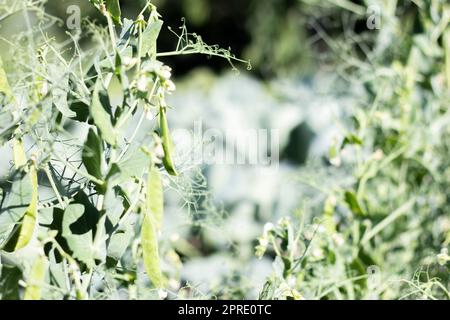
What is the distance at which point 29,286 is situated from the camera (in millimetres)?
413

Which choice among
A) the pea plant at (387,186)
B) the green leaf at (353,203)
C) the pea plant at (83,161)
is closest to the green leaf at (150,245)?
the pea plant at (83,161)

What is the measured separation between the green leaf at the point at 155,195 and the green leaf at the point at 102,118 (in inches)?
1.3

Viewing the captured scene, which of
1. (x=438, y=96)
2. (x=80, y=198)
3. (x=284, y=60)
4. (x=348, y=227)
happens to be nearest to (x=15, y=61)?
(x=80, y=198)

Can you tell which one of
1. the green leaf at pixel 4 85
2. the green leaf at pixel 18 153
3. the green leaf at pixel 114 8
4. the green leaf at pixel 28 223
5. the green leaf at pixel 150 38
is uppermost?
the green leaf at pixel 114 8

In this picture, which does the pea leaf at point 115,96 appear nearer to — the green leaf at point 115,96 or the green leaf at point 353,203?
the green leaf at point 115,96

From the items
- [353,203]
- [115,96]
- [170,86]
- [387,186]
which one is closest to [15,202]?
[170,86]

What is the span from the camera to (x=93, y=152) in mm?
448

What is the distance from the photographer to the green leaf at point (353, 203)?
0.78 metres

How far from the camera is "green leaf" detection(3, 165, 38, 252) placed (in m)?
0.46

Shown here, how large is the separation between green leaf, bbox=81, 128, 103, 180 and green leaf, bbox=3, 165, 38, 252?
0.04 meters

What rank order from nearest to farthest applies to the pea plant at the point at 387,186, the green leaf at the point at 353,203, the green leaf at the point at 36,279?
the green leaf at the point at 36,279 < the pea plant at the point at 387,186 < the green leaf at the point at 353,203

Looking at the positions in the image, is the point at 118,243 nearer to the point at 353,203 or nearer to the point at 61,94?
the point at 61,94

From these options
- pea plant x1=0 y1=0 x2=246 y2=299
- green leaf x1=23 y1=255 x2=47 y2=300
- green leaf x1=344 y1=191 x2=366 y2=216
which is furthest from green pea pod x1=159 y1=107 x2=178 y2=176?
green leaf x1=344 y1=191 x2=366 y2=216

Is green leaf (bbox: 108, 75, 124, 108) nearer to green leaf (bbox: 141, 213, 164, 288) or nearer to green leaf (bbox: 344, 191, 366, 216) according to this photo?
green leaf (bbox: 141, 213, 164, 288)
